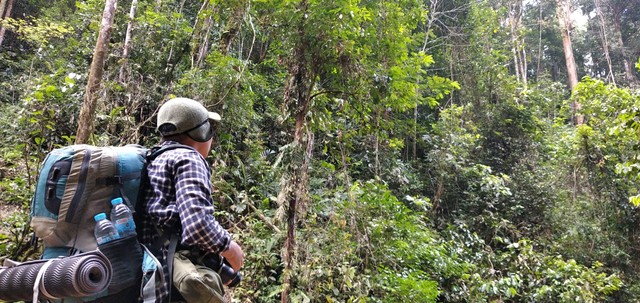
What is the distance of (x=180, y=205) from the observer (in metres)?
1.67

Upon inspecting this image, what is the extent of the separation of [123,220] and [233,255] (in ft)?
1.65

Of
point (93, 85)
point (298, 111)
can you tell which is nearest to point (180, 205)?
point (298, 111)

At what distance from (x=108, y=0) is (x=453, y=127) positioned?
321 inches

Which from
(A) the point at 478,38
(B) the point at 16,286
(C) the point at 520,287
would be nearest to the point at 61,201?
(B) the point at 16,286

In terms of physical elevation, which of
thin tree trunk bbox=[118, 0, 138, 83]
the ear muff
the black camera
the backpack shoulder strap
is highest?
thin tree trunk bbox=[118, 0, 138, 83]

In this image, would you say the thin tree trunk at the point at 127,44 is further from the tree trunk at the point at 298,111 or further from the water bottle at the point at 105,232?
the water bottle at the point at 105,232

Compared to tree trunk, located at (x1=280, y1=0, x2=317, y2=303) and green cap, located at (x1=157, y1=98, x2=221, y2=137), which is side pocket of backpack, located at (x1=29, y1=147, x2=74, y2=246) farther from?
tree trunk, located at (x1=280, y1=0, x2=317, y2=303)

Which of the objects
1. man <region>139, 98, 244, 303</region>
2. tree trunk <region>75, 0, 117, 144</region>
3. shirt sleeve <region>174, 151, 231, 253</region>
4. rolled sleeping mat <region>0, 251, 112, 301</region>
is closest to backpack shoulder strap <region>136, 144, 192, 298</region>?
man <region>139, 98, 244, 303</region>

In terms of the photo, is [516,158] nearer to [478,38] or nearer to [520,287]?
[478,38]

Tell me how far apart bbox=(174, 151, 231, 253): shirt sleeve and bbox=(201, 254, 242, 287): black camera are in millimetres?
104

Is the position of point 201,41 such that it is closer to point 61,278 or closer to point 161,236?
point 161,236

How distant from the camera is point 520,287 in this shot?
A: 287 inches

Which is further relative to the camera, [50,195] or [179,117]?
[179,117]

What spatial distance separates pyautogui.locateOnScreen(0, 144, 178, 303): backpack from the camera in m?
1.53
